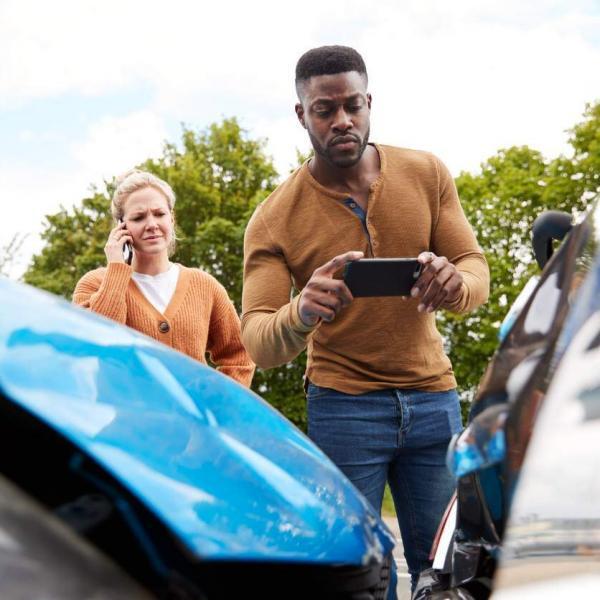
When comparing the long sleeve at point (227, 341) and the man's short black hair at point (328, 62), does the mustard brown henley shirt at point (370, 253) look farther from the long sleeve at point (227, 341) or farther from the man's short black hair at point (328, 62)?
the long sleeve at point (227, 341)

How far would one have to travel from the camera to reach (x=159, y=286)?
3906mm

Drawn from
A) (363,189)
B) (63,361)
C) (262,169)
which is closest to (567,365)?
(63,361)

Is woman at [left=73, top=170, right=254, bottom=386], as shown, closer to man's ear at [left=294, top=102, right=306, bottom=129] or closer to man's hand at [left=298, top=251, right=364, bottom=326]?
man's ear at [left=294, top=102, right=306, bottom=129]

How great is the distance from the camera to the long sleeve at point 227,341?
394 centimetres

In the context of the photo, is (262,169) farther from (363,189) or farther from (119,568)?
(119,568)

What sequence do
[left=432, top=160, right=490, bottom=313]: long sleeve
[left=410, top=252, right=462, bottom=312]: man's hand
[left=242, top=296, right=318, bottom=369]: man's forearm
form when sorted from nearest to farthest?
1. [left=410, top=252, right=462, bottom=312]: man's hand
2. [left=242, top=296, right=318, bottom=369]: man's forearm
3. [left=432, top=160, right=490, bottom=313]: long sleeve

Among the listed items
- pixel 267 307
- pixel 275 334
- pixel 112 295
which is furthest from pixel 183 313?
pixel 275 334

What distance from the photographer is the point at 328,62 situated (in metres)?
2.75

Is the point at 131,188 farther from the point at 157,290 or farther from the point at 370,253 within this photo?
the point at 370,253

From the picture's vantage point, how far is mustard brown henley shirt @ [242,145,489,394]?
9.21ft

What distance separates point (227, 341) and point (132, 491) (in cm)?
322

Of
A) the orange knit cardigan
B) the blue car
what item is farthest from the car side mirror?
the orange knit cardigan

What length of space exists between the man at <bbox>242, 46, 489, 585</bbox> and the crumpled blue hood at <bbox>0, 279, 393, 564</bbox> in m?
1.67

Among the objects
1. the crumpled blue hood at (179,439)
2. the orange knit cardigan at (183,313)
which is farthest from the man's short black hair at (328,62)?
the crumpled blue hood at (179,439)
